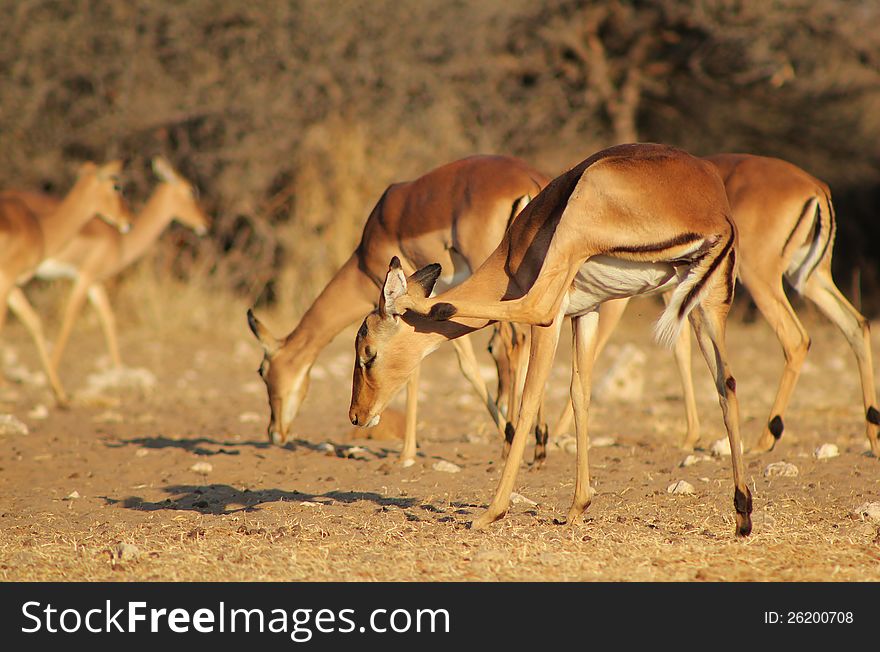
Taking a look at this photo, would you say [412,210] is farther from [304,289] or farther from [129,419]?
[304,289]

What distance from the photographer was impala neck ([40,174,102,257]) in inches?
484

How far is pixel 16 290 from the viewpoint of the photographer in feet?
39.2

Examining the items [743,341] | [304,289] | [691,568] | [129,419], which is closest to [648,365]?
[743,341]

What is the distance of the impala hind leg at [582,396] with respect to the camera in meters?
5.57

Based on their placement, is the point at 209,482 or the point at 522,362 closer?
the point at 209,482

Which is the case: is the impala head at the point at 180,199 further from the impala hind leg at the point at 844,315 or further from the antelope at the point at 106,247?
the impala hind leg at the point at 844,315

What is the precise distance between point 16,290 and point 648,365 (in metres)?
7.08

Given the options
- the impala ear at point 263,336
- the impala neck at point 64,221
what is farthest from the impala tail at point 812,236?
the impala neck at point 64,221

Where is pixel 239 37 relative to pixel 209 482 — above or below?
above

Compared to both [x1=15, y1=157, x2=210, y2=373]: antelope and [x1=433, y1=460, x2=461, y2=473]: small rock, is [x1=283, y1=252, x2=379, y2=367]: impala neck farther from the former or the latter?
[x1=15, y1=157, x2=210, y2=373]: antelope

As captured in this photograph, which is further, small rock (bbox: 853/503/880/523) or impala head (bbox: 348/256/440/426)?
small rock (bbox: 853/503/880/523)

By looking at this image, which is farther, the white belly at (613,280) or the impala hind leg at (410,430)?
the impala hind leg at (410,430)

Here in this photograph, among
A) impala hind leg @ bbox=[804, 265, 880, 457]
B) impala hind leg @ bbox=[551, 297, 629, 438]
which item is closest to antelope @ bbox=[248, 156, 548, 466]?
impala hind leg @ bbox=[551, 297, 629, 438]

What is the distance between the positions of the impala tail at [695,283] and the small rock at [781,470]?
6.86 ft
